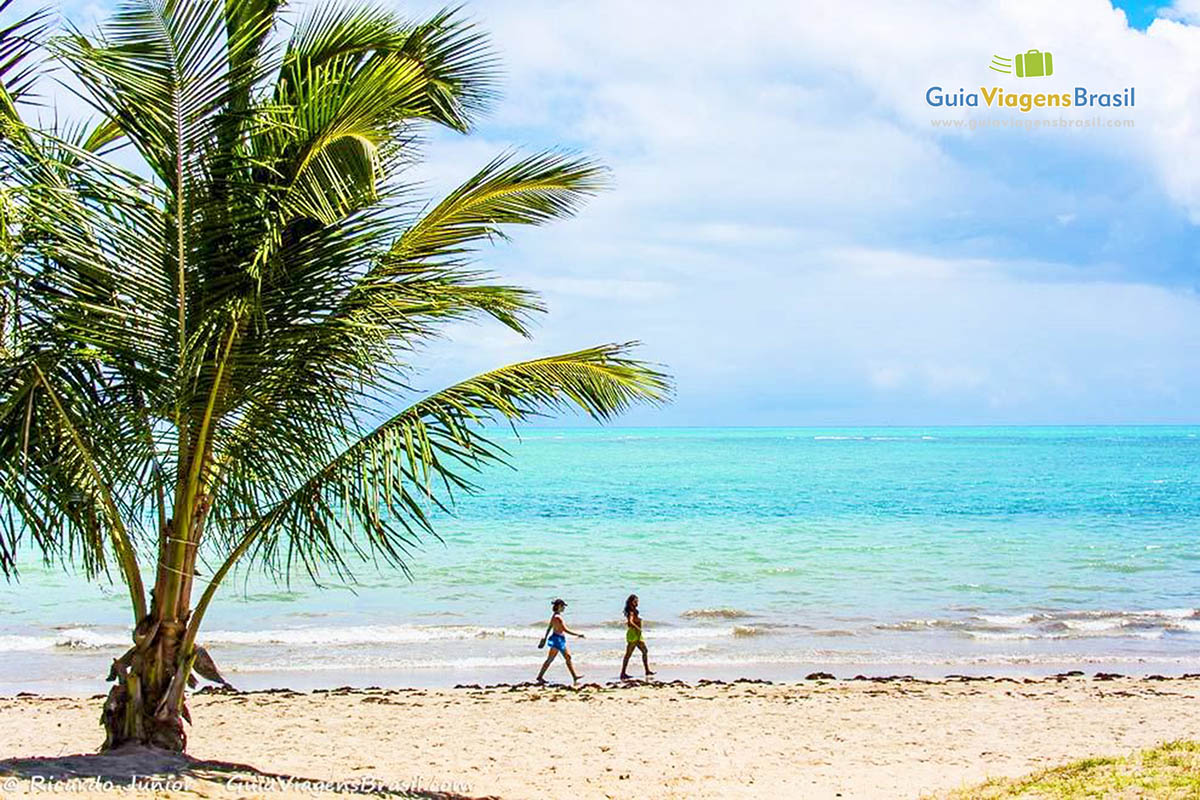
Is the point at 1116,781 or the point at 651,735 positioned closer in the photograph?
the point at 1116,781

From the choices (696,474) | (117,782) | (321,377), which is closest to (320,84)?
(321,377)

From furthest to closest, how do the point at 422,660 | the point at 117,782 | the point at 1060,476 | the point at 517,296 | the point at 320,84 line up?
1. the point at 1060,476
2. the point at 422,660
3. the point at 517,296
4. the point at 320,84
5. the point at 117,782

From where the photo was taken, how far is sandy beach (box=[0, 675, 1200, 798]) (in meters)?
8.66

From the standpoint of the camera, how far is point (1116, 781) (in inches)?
257

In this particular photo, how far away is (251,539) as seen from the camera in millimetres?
7035

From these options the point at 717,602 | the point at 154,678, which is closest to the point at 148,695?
the point at 154,678

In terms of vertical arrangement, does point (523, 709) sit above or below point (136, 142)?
below

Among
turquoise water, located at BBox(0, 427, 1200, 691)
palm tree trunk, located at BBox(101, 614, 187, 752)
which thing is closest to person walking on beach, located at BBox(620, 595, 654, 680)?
turquoise water, located at BBox(0, 427, 1200, 691)

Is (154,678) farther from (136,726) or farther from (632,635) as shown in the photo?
(632,635)

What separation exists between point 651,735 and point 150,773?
5.57 meters

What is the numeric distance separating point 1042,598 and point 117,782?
19.4 metres

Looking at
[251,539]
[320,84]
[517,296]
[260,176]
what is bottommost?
[251,539]

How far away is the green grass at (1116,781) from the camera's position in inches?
246

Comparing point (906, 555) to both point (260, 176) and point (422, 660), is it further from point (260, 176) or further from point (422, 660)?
point (260, 176)
